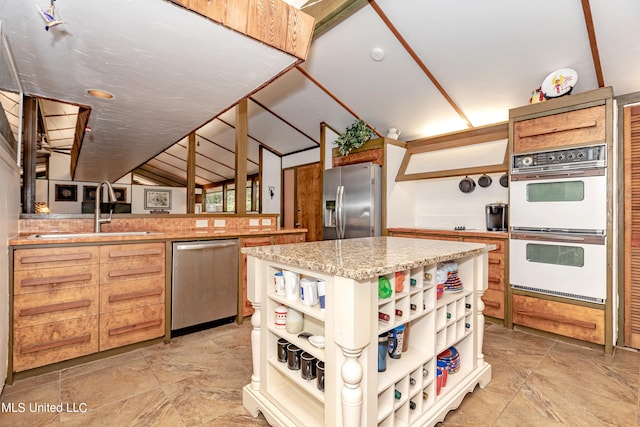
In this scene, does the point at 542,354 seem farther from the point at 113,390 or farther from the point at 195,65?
the point at 195,65

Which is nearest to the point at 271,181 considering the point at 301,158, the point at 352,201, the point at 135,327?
the point at 301,158

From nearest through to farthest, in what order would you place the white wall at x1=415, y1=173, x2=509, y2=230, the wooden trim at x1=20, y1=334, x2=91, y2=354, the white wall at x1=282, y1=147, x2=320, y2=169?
the wooden trim at x1=20, y1=334, x2=91, y2=354
the white wall at x1=415, y1=173, x2=509, y2=230
the white wall at x1=282, y1=147, x2=320, y2=169

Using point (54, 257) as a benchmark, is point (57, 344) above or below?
below

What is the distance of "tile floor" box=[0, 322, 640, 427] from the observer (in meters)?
1.64

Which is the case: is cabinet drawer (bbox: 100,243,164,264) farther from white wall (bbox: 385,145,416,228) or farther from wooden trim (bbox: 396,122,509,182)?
wooden trim (bbox: 396,122,509,182)

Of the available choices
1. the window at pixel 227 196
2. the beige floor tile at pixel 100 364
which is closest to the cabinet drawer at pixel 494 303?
the beige floor tile at pixel 100 364

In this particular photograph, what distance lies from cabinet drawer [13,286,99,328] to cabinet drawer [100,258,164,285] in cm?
11

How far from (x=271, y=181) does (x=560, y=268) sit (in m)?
5.56

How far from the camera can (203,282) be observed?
274 cm

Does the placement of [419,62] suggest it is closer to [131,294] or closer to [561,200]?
[561,200]

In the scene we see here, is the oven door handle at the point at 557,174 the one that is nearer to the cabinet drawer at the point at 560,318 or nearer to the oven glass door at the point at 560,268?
the oven glass door at the point at 560,268

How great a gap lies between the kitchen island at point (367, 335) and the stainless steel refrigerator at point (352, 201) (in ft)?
7.42

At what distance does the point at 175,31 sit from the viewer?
1621 millimetres

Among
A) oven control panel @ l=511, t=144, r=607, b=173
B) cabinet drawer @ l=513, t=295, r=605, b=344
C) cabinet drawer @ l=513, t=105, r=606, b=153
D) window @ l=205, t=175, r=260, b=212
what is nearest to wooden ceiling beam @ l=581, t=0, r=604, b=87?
cabinet drawer @ l=513, t=105, r=606, b=153
